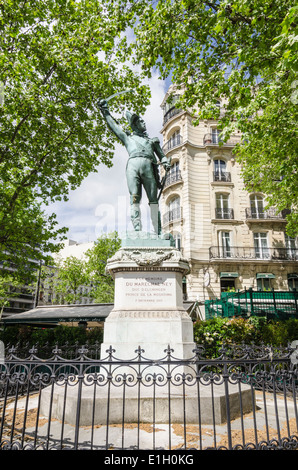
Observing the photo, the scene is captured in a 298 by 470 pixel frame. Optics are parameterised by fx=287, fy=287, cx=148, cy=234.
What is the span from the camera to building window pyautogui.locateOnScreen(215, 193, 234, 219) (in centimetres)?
2825

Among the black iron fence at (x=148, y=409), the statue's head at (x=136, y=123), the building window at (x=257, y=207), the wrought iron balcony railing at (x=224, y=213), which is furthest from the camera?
the building window at (x=257, y=207)

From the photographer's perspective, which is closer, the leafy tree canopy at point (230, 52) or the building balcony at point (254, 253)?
the leafy tree canopy at point (230, 52)

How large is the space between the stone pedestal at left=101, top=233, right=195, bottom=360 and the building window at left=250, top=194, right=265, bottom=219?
24.3 meters

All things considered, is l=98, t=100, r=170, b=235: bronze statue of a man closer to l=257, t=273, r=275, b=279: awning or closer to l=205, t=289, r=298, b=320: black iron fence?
l=205, t=289, r=298, b=320: black iron fence

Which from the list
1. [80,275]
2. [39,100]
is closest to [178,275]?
[39,100]

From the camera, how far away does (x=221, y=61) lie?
980 cm

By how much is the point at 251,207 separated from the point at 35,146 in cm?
2232

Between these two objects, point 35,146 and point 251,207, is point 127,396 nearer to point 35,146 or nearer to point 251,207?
point 35,146

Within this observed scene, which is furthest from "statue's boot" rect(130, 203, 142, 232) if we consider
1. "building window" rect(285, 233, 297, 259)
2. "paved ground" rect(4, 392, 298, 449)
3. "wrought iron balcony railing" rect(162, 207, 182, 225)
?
"building window" rect(285, 233, 297, 259)

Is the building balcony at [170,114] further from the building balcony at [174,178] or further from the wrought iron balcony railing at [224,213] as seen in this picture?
the wrought iron balcony railing at [224,213]

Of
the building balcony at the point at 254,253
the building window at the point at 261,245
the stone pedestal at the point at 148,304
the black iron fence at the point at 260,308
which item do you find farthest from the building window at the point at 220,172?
the stone pedestal at the point at 148,304

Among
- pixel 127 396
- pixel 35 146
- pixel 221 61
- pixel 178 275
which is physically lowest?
pixel 127 396

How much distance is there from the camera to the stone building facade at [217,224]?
26219 millimetres

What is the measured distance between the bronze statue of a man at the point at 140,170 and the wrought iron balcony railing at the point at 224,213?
21.6 m
